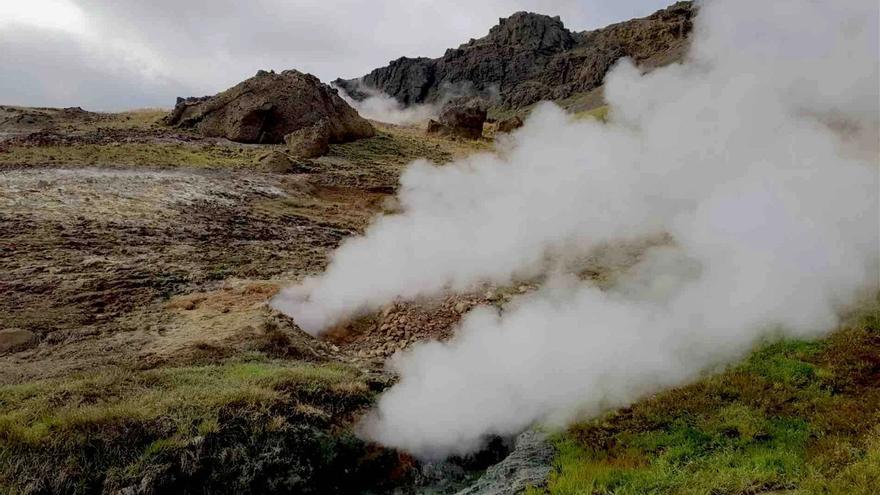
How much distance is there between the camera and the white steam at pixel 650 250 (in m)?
7.46

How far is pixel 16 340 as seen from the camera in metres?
9.05

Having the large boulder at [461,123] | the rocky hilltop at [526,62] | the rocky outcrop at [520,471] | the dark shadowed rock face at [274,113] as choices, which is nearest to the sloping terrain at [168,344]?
the rocky outcrop at [520,471]

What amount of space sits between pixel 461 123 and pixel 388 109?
186ft

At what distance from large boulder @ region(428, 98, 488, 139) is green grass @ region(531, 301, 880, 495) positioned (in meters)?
37.4

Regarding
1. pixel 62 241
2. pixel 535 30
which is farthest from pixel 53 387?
pixel 535 30

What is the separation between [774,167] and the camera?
31.2ft

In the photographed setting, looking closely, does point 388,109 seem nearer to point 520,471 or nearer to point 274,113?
point 274,113

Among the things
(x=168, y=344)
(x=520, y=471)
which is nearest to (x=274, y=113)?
(x=168, y=344)

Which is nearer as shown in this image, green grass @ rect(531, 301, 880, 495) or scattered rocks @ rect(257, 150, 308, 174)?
green grass @ rect(531, 301, 880, 495)

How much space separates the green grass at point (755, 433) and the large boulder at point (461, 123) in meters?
37.4

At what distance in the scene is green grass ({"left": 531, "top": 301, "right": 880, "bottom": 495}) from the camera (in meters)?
5.30

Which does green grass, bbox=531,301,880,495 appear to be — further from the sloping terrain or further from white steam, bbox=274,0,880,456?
the sloping terrain

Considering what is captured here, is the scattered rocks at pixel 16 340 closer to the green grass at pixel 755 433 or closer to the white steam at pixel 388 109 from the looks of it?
the green grass at pixel 755 433

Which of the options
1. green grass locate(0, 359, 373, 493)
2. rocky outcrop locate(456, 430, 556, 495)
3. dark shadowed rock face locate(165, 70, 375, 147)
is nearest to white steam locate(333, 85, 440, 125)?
dark shadowed rock face locate(165, 70, 375, 147)
